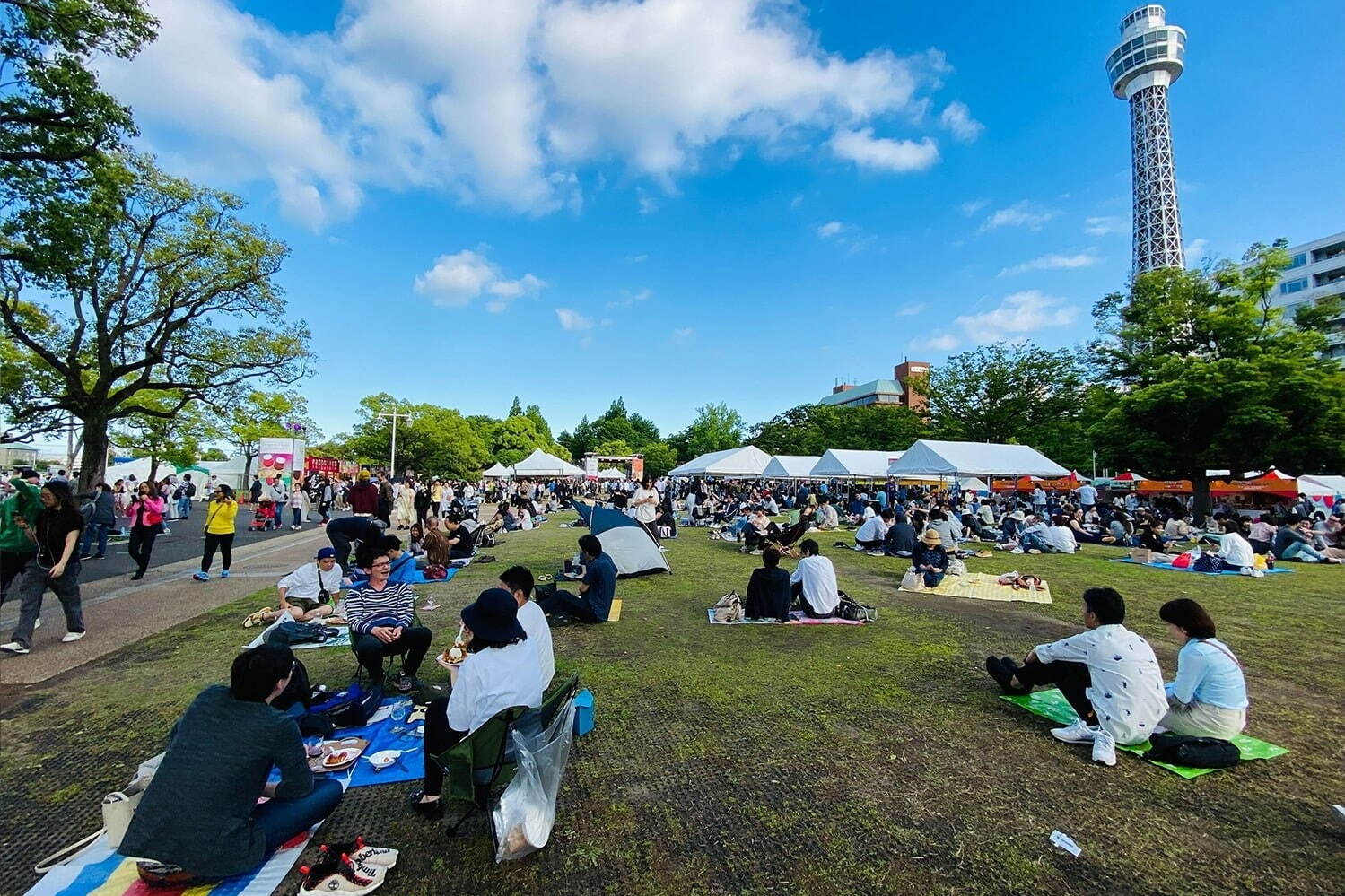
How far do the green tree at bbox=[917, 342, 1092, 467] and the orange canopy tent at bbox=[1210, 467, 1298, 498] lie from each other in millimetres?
9165

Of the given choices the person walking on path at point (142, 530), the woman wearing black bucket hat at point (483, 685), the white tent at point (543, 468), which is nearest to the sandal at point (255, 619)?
the person walking on path at point (142, 530)

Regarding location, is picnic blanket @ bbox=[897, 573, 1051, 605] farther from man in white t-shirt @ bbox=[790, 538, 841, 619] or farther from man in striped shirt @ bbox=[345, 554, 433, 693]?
man in striped shirt @ bbox=[345, 554, 433, 693]

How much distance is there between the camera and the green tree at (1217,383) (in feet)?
62.2

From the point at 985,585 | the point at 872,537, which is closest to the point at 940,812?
the point at 985,585

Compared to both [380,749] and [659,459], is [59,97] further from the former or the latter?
[659,459]

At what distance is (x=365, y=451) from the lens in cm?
4634

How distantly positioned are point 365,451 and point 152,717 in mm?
46754

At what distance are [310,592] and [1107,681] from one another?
795cm

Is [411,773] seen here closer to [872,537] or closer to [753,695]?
[753,695]

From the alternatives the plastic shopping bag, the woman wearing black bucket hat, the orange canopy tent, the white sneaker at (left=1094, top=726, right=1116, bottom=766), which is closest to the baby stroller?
the woman wearing black bucket hat

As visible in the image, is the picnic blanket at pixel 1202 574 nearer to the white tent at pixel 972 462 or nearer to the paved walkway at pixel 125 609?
the white tent at pixel 972 462

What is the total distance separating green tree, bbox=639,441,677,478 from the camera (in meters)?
72.4

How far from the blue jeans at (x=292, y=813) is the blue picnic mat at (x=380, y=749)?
49 cm

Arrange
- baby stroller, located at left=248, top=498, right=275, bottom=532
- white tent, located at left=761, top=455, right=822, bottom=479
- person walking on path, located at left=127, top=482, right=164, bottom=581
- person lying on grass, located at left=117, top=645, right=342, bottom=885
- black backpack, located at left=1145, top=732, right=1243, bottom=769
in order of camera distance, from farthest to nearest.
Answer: white tent, located at left=761, top=455, right=822, bottom=479 < baby stroller, located at left=248, top=498, right=275, bottom=532 < person walking on path, located at left=127, top=482, right=164, bottom=581 < black backpack, located at left=1145, top=732, right=1243, bottom=769 < person lying on grass, located at left=117, top=645, right=342, bottom=885
